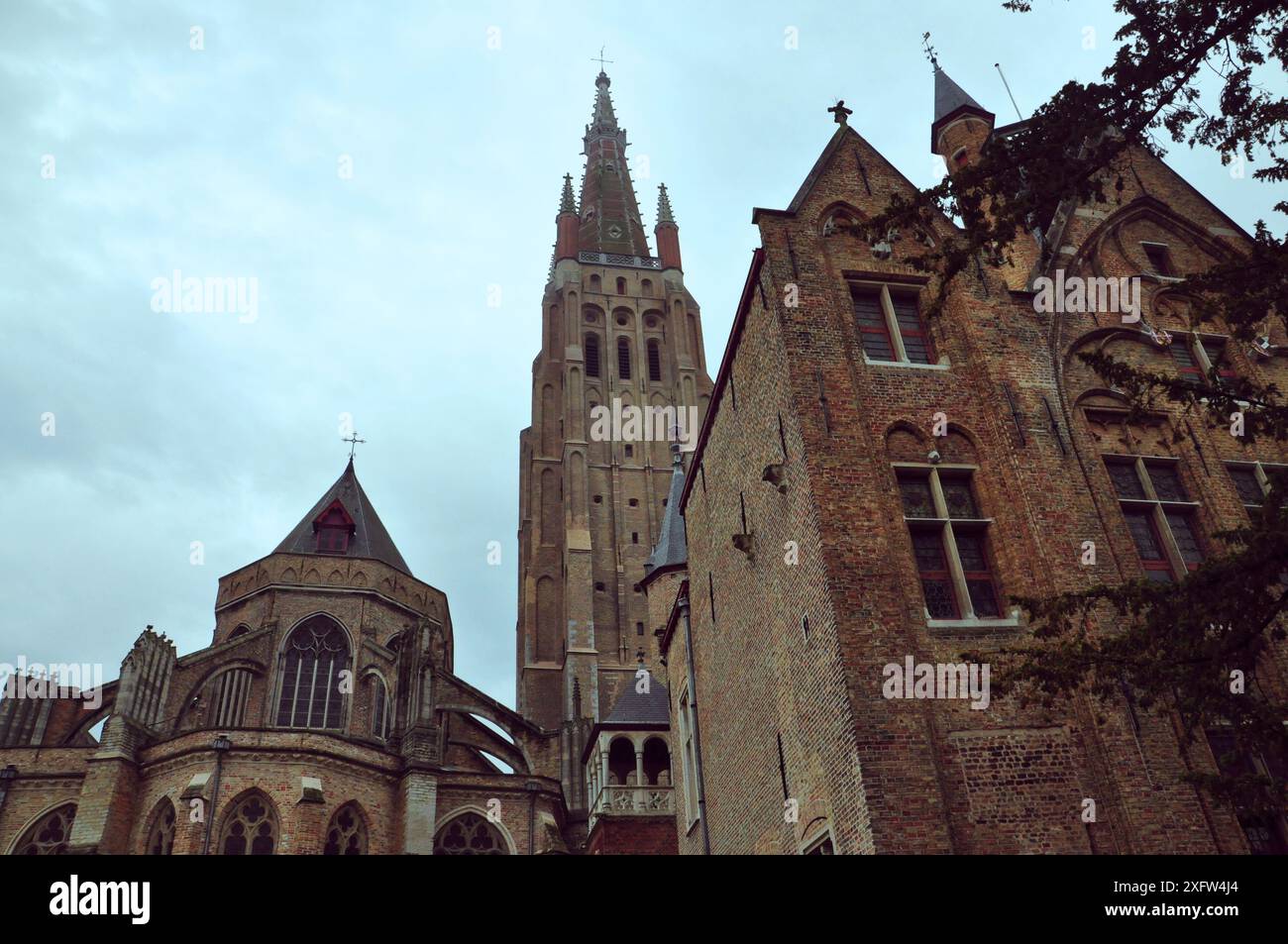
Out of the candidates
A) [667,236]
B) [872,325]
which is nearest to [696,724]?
[872,325]

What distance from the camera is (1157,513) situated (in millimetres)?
12312

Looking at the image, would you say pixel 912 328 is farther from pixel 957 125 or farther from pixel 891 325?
pixel 957 125

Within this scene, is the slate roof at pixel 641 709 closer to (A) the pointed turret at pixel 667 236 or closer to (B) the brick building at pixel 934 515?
(B) the brick building at pixel 934 515

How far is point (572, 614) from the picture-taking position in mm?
43750

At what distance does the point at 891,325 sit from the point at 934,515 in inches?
122

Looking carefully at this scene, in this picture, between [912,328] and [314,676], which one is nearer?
[912,328]

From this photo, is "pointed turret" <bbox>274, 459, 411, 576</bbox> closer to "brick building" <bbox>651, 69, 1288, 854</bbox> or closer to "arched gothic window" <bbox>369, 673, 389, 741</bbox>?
"arched gothic window" <bbox>369, 673, 389, 741</bbox>

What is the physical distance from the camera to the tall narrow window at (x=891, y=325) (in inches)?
505

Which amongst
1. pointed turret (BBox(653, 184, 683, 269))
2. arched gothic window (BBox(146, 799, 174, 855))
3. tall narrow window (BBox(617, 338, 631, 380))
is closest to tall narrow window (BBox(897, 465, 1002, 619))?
arched gothic window (BBox(146, 799, 174, 855))

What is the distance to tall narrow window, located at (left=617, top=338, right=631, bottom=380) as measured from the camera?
5575cm

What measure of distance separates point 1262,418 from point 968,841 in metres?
5.00

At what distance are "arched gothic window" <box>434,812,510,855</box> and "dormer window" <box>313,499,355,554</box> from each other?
14194 mm

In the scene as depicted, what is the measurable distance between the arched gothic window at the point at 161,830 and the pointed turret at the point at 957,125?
24.7m
